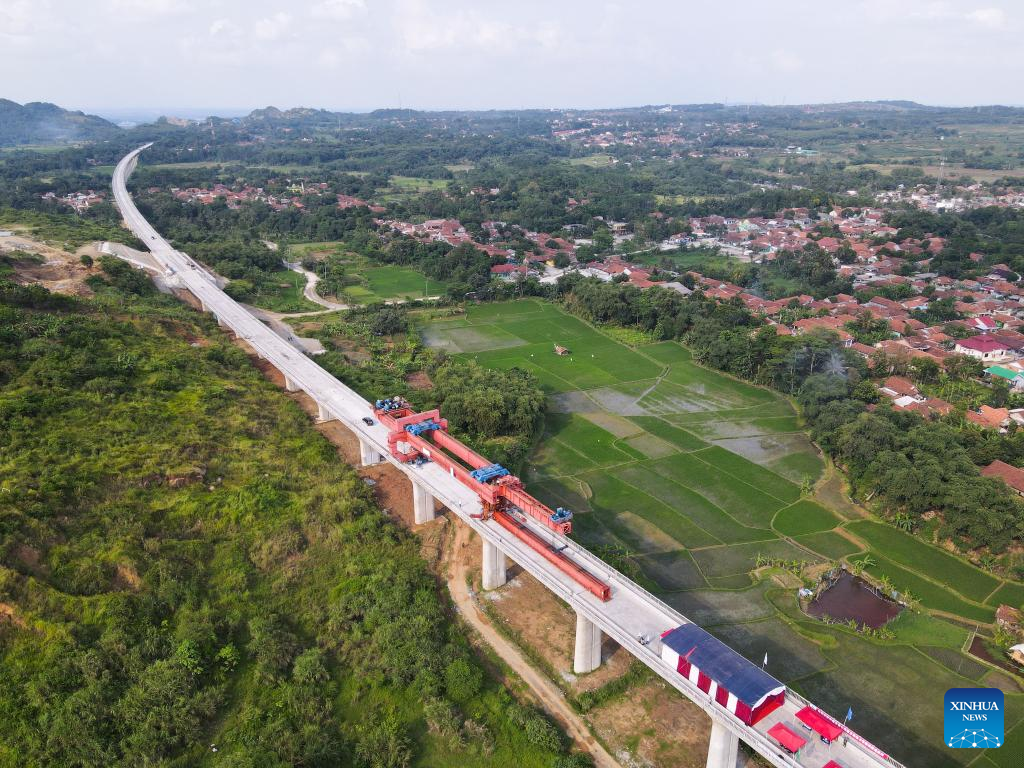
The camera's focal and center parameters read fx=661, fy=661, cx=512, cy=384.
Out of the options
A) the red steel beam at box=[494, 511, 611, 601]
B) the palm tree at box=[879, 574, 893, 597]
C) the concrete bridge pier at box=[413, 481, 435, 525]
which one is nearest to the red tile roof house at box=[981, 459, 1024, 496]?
the palm tree at box=[879, 574, 893, 597]

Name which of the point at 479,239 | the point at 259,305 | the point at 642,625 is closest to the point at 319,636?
the point at 642,625

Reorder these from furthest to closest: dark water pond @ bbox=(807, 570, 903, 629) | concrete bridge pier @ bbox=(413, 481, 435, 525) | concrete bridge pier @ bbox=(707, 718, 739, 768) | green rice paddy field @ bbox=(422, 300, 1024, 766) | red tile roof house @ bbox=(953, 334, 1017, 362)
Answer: red tile roof house @ bbox=(953, 334, 1017, 362), concrete bridge pier @ bbox=(413, 481, 435, 525), dark water pond @ bbox=(807, 570, 903, 629), green rice paddy field @ bbox=(422, 300, 1024, 766), concrete bridge pier @ bbox=(707, 718, 739, 768)

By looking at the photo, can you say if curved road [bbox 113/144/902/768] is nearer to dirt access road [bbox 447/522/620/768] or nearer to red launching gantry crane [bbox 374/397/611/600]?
red launching gantry crane [bbox 374/397/611/600]

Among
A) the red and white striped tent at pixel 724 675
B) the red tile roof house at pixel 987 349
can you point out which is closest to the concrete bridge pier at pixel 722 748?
the red and white striped tent at pixel 724 675

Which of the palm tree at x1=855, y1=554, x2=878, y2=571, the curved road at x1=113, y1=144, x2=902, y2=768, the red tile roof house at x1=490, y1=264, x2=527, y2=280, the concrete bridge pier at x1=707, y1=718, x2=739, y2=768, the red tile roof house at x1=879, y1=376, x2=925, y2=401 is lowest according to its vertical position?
the palm tree at x1=855, y1=554, x2=878, y2=571

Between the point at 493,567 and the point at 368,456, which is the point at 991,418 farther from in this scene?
the point at 368,456

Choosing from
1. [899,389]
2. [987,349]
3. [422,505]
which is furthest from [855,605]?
[987,349]

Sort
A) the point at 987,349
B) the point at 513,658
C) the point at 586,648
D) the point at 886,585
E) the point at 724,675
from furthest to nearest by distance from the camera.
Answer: the point at 987,349 → the point at 886,585 → the point at 513,658 → the point at 586,648 → the point at 724,675
